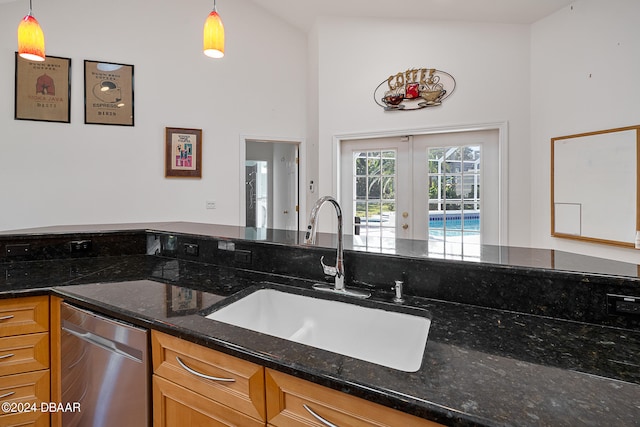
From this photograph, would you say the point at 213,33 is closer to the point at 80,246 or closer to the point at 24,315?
the point at 80,246

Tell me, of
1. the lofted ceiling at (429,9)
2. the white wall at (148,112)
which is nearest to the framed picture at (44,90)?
the white wall at (148,112)

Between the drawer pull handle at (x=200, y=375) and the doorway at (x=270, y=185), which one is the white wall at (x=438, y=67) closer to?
the doorway at (x=270, y=185)

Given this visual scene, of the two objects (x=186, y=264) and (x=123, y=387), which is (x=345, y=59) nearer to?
(x=186, y=264)

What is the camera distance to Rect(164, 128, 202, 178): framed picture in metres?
3.75

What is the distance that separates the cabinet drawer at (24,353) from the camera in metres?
1.31

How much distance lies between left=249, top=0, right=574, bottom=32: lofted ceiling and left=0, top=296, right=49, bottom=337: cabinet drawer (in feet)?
11.4

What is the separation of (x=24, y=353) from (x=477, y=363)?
5.54 ft

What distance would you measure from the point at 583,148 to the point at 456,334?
2.55 metres

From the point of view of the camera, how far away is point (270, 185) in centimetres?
582

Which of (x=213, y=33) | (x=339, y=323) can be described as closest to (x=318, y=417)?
(x=339, y=323)

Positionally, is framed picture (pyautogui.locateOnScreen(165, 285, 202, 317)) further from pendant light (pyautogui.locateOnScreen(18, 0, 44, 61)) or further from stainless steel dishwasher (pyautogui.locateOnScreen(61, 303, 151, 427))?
pendant light (pyautogui.locateOnScreen(18, 0, 44, 61))

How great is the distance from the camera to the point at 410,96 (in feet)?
11.0

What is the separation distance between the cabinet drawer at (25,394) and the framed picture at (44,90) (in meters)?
2.93

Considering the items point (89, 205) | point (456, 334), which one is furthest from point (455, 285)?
point (89, 205)
